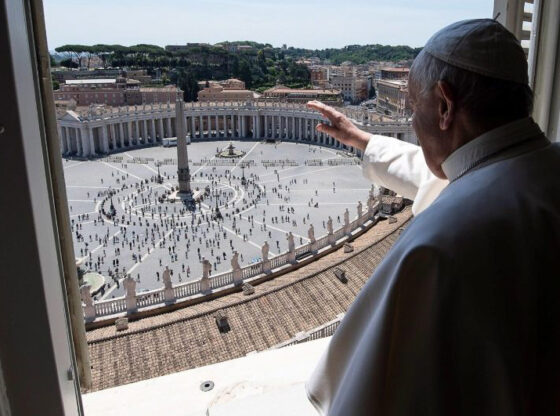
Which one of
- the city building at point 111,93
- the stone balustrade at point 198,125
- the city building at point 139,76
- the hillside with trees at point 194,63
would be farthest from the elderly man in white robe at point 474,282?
the city building at point 139,76

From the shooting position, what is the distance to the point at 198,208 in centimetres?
2195

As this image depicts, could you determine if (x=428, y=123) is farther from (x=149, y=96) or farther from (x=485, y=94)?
(x=149, y=96)

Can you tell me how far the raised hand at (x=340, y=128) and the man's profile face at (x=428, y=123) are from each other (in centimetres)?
74

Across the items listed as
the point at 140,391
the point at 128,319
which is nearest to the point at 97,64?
the point at 128,319

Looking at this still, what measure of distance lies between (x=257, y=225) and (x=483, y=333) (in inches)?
736

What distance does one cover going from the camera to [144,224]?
19719mm

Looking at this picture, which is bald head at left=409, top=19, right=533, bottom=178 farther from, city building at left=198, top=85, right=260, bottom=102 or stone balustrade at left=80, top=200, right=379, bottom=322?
city building at left=198, top=85, right=260, bottom=102

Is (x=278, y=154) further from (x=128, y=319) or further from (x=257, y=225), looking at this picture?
(x=128, y=319)

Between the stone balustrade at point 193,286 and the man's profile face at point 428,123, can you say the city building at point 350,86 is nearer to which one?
the stone balustrade at point 193,286

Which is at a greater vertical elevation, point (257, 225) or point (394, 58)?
point (394, 58)

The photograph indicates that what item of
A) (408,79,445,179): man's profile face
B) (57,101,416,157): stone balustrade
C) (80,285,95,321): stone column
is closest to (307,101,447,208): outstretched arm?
(408,79,445,179): man's profile face

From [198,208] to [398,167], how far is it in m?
20.4

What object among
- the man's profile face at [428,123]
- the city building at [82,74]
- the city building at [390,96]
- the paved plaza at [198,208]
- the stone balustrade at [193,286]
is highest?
the man's profile face at [428,123]

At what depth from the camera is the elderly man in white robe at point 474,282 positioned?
0.87 m
